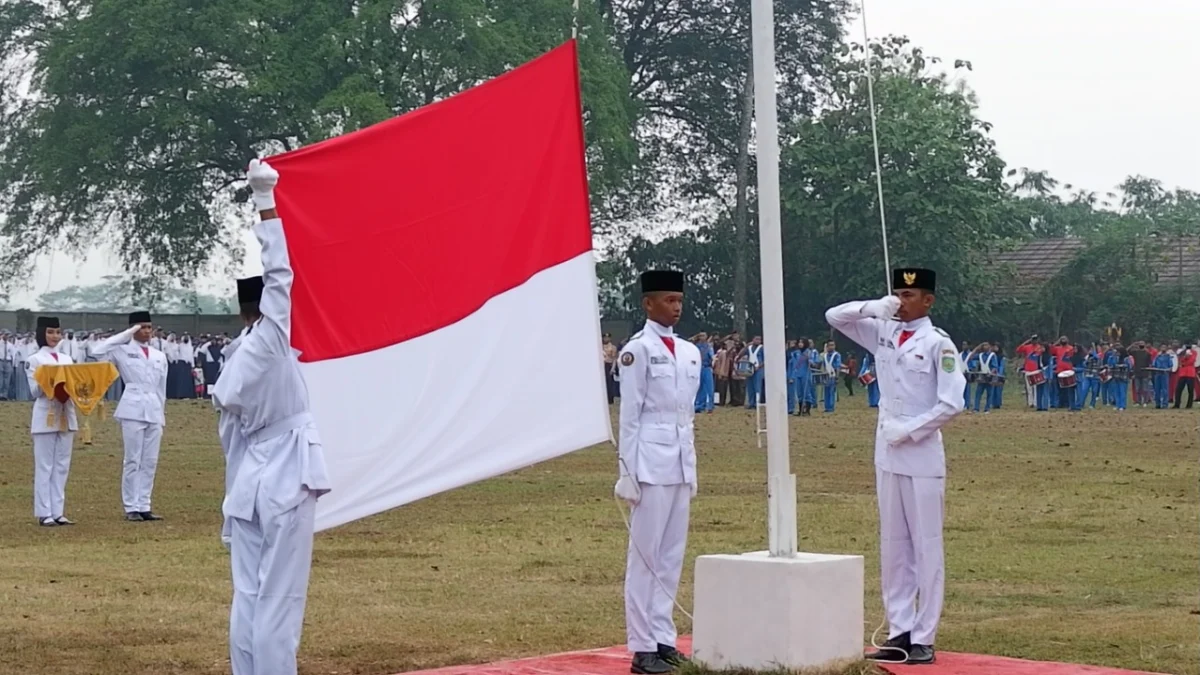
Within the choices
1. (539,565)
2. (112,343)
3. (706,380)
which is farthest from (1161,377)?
(539,565)

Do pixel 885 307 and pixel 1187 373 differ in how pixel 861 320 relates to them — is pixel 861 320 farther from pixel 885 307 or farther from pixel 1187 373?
pixel 1187 373

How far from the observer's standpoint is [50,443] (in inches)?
672

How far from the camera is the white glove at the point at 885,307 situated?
942cm

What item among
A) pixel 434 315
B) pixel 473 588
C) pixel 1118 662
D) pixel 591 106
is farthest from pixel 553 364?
pixel 591 106

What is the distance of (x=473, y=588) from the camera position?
12.5 metres

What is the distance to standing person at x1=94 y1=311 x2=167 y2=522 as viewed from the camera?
56.7 feet

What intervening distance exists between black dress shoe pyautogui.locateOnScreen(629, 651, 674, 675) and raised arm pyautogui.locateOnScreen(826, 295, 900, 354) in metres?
1.95

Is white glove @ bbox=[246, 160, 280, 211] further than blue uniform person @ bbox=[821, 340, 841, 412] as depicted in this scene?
No

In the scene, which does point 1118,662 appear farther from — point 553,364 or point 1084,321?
point 1084,321

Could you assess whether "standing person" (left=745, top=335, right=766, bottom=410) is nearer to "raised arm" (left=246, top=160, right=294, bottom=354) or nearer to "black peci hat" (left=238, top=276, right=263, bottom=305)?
"black peci hat" (left=238, top=276, right=263, bottom=305)

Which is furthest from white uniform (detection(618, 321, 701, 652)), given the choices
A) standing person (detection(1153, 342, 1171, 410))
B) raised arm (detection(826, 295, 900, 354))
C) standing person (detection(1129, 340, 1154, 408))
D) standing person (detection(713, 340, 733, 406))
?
standing person (detection(1129, 340, 1154, 408))

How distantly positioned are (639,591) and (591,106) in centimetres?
3885

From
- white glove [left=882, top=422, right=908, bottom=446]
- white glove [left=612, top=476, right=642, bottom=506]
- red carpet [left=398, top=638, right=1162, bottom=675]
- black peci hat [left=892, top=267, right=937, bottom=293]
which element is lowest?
red carpet [left=398, top=638, right=1162, bottom=675]

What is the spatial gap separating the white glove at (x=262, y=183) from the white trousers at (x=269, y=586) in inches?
45.6
